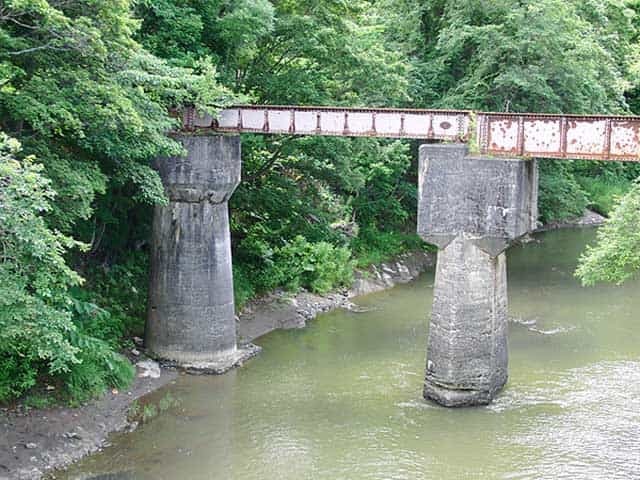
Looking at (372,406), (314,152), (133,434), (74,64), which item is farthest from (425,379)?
(74,64)

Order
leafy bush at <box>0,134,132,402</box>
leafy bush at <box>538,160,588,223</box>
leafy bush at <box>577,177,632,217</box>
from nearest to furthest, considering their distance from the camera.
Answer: leafy bush at <box>0,134,132,402</box>
leafy bush at <box>538,160,588,223</box>
leafy bush at <box>577,177,632,217</box>

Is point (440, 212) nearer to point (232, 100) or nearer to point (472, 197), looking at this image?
point (472, 197)

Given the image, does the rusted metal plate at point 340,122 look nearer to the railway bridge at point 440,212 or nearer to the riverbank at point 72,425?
the railway bridge at point 440,212

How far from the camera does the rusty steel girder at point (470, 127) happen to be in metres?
18.5

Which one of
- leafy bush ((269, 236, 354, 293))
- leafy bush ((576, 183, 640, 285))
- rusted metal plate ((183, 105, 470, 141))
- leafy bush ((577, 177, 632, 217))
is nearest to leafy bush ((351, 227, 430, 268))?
leafy bush ((269, 236, 354, 293))

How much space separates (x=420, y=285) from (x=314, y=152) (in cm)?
877

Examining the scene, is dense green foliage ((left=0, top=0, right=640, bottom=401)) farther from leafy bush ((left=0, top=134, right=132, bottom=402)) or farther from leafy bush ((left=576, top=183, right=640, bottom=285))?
leafy bush ((left=576, top=183, right=640, bottom=285))

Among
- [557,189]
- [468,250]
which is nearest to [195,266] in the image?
[468,250]

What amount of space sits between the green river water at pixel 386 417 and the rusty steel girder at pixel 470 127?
18.7 feet

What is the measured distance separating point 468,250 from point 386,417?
13.3 feet

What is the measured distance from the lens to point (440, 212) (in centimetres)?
1897

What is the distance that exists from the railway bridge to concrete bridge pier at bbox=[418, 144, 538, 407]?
0.07 ft

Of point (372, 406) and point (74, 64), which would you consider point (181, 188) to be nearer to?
point (74, 64)

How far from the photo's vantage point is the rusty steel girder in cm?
1850
